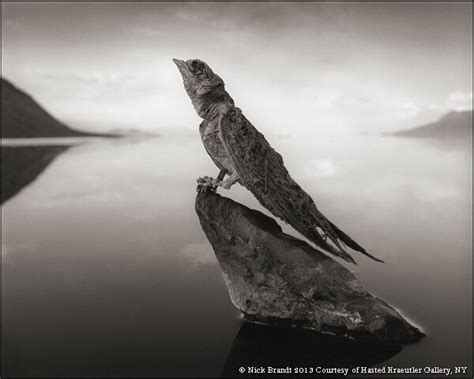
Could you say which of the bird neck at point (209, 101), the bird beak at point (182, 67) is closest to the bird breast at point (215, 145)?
the bird neck at point (209, 101)

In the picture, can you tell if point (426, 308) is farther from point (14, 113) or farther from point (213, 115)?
point (14, 113)

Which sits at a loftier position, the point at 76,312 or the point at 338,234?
the point at 338,234

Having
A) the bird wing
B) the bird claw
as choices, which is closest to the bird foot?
the bird claw

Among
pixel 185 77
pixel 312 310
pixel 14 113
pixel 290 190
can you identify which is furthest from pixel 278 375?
pixel 14 113

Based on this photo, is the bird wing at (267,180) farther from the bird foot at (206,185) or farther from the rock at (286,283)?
the bird foot at (206,185)

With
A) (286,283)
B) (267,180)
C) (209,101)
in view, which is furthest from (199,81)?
(286,283)

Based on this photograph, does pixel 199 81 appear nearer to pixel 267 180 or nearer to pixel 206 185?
pixel 206 185
